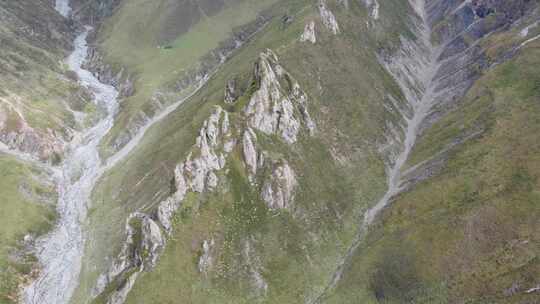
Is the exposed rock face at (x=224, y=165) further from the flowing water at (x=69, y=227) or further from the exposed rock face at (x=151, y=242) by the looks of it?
the flowing water at (x=69, y=227)

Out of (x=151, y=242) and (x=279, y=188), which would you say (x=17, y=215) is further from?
(x=279, y=188)

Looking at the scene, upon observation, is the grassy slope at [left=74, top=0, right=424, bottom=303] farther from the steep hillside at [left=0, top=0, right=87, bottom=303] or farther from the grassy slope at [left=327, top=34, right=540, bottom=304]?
the steep hillside at [left=0, top=0, right=87, bottom=303]

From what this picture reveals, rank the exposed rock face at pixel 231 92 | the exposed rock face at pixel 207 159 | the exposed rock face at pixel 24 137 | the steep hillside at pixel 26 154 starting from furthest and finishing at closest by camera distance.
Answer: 1. the exposed rock face at pixel 24 137
2. the exposed rock face at pixel 231 92
3. the steep hillside at pixel 26 154
4. the exposed rock face at pixel 207 159

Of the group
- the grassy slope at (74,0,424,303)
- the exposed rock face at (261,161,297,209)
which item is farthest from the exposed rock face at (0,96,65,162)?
the exposed rock face at (261,161,297,209)

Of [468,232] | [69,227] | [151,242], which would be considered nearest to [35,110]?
[69,227]

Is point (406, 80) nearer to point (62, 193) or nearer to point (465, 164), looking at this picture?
point (465, 164)

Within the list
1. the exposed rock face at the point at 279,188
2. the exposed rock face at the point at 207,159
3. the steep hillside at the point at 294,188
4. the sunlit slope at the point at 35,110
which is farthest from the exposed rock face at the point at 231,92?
the sunlit slope at the point at 35,110
